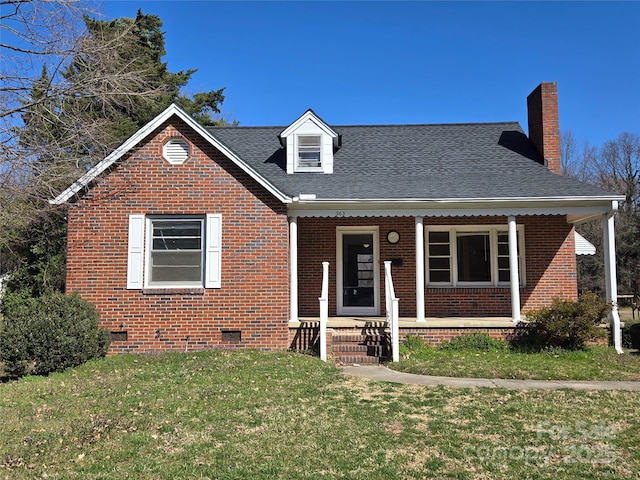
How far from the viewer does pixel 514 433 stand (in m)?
5.33

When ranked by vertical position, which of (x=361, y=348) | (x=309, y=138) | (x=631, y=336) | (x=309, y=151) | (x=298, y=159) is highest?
(x=309, y=138)

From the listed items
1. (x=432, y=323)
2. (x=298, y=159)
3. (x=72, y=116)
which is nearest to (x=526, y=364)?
(x=432, y=323)

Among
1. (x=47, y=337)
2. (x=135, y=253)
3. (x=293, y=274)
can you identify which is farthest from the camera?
(x=293, y=274)

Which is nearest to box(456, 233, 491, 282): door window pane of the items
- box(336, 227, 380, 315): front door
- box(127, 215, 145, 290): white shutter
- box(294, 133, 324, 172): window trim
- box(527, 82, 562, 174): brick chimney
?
box(336, 227, 380, 315): front door

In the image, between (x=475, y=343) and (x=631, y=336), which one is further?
(x=631, y=336)

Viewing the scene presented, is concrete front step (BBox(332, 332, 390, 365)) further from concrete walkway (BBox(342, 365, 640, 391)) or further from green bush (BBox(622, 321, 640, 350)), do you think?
green bush (BBox(622, 321, 640, 350))

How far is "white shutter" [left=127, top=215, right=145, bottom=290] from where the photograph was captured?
10219mm

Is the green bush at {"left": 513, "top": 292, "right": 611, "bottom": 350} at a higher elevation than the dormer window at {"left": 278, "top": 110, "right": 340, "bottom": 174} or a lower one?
lower

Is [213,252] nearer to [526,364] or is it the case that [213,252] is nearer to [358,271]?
[358,271]

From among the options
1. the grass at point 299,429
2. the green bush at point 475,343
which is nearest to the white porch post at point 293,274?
the grass at point 299,429

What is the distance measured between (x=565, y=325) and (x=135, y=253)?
8.83 m

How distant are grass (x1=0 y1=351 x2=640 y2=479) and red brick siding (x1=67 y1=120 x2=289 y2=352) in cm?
213

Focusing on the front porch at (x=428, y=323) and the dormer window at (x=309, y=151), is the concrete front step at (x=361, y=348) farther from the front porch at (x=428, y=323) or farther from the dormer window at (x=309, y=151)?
the dormer window at (x=309, y=151)

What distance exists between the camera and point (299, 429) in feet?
18.0
